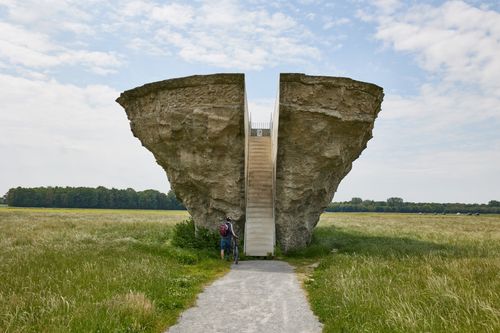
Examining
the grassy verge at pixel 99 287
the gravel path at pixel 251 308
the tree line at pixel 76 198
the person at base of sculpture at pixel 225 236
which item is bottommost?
the gravel path at pixel 251 308

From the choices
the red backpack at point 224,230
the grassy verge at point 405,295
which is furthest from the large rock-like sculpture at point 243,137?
the grassy verge at point 405,295

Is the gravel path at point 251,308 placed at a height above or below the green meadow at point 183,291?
below

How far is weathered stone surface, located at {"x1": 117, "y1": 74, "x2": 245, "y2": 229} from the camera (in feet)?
61.4

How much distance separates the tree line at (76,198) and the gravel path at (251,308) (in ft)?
312

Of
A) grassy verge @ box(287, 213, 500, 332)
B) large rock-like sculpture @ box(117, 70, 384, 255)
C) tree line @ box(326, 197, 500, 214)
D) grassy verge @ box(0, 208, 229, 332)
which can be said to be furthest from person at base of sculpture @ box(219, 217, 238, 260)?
tree line @ box(326, 197, 500, 214)

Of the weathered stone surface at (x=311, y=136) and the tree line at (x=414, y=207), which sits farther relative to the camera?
the tree line at (x=414, y=207)

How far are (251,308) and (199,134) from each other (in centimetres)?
1132

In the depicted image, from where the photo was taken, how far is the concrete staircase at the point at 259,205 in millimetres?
18625

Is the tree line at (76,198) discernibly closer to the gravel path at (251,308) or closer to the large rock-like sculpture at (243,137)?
the large rock-like sculpture at (243,137)

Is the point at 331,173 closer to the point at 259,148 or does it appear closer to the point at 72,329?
the point at 259,148

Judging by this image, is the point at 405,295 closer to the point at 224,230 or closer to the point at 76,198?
the point at 224,230

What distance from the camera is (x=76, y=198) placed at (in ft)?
371

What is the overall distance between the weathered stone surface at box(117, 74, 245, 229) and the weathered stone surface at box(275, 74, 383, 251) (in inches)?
81.5

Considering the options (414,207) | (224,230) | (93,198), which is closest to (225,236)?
(224,230)
